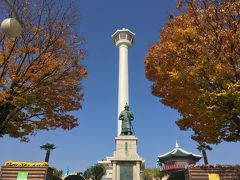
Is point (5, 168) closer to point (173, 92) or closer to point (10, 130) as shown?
point (10, 130)

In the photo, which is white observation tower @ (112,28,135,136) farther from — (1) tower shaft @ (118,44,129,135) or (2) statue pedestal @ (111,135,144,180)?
(2) statue pedestal @ (111,135,144,180)

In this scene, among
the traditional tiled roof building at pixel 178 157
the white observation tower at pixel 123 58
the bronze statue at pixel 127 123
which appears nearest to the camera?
the bronze statue at pixel 127 123

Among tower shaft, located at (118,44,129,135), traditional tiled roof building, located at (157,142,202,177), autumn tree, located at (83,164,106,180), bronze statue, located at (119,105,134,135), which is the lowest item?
autumn tree, located at (83,164,106,180)

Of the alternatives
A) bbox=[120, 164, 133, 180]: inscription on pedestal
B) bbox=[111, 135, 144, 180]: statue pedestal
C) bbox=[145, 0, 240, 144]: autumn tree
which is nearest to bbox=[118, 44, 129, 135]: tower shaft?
bbox=[111, 135, 144, 180]: statue pedestal

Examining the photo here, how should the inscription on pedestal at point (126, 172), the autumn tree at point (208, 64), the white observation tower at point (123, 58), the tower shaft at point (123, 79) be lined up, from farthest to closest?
the white observation tower at point (123, 58) → the tower shaft at point (123, 79) → the inscription on pedestal at point (126, 172) → the autumn tree at point (208, 64)

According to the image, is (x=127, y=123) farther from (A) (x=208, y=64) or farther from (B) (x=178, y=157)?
(B) (x=178, y=157)

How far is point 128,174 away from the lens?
63.4 ft

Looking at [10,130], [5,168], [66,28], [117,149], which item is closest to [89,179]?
[117,149]

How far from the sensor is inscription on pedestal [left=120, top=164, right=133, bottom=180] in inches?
757

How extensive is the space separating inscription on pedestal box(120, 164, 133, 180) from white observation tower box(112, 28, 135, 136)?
96.5 ft

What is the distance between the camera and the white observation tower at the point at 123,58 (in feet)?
169

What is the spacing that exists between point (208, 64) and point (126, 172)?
10485 mm

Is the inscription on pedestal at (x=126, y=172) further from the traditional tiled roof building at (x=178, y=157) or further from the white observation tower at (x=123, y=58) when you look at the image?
the traditional tiled roof building at (x=178, y=157)

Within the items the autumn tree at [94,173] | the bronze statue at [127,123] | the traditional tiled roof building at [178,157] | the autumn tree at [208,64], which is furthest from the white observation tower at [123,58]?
the autumn tree at [208,64]
